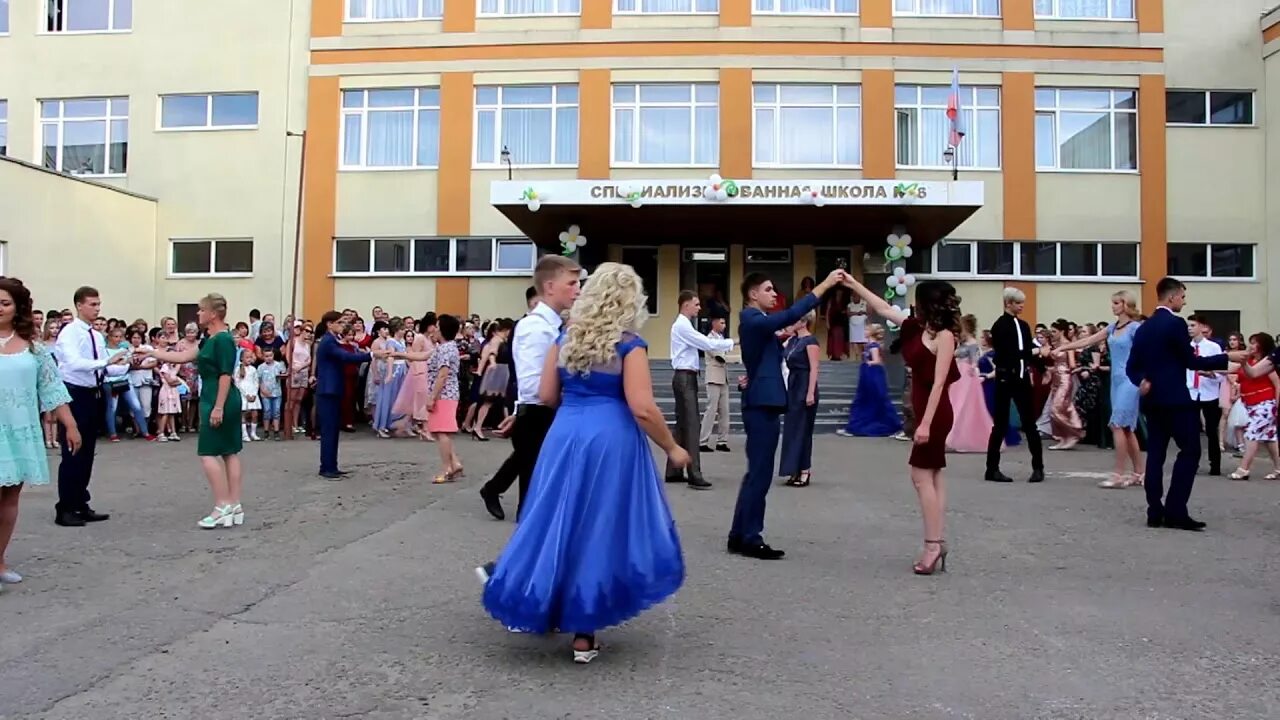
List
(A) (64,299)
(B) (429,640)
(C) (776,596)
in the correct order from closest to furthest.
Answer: (B) (429,640) → (C) (776,596) → (A) (64,299)

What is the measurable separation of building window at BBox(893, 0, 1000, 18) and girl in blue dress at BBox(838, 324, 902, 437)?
1201cm

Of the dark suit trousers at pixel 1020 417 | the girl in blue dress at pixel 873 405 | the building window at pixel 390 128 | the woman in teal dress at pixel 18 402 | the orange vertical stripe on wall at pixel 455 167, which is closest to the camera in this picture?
the woman in teal dress at pixel 18 402

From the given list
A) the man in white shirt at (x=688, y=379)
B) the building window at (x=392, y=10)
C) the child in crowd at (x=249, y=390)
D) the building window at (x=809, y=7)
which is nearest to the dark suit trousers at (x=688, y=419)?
the man in white shirt at (x=688, y=379)

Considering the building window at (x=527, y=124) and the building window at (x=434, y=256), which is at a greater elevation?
the building window at (x=527, y=124)

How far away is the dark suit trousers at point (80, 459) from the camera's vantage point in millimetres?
8383

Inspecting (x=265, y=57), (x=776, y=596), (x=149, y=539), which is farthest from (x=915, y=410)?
(x=265, y=57)

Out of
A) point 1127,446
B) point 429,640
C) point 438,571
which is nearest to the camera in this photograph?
point 429,640

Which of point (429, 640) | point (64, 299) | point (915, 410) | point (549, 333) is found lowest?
point (429, 640)

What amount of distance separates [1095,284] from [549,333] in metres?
22.2

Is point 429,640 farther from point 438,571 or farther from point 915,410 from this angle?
point 915,410

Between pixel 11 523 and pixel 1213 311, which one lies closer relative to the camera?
pixel 11 523

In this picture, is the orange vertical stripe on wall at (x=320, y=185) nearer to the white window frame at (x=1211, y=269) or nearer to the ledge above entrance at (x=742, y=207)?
the ledge above entrance at (x=742, y=207)

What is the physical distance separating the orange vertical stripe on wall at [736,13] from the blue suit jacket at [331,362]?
A: 56.2ft

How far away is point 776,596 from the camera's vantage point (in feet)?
19.9
